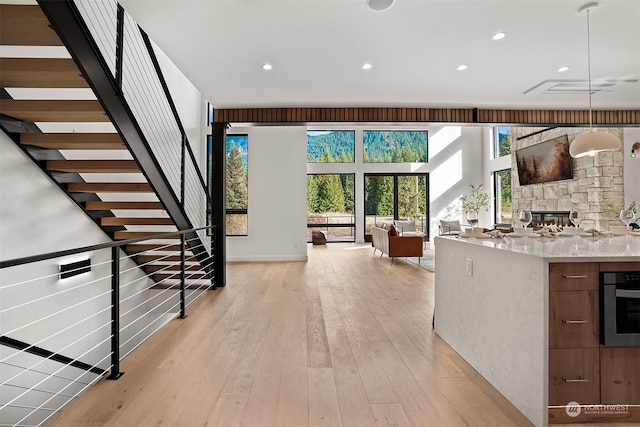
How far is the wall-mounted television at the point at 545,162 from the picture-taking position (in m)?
7.78

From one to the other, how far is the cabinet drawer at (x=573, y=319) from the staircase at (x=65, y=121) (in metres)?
3.27

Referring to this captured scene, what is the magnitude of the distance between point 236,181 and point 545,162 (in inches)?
297

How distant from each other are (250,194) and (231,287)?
9.97 feet

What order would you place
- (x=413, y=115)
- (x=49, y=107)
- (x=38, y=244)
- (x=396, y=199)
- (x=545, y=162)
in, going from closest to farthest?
(x=49, y=107) < (x=38, y=244) < (x=413, y=115) < (x=545, y=162) < (x=396, y=199)

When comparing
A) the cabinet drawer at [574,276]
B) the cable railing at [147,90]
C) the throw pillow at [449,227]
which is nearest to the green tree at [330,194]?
the throw pillow at [449,227]

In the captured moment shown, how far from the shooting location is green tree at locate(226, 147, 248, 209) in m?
7.80

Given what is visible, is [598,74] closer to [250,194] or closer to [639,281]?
[639,281]

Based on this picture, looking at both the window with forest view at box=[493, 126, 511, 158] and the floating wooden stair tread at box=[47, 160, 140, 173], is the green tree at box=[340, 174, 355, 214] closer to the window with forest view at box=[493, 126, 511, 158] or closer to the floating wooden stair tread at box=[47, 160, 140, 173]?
the window with forest view at box=[493, 126, 511, 158]

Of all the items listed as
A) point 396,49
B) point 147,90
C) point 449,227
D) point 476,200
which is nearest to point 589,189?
point 449,227

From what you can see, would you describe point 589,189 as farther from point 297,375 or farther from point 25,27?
point 25,27

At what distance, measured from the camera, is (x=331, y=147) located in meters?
11.2

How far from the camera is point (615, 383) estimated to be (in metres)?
1.84

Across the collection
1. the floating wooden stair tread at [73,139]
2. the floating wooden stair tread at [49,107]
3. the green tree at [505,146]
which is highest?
the green tree at [505,146]

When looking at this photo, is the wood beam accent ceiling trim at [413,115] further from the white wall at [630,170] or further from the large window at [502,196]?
the large window at [502,196]
